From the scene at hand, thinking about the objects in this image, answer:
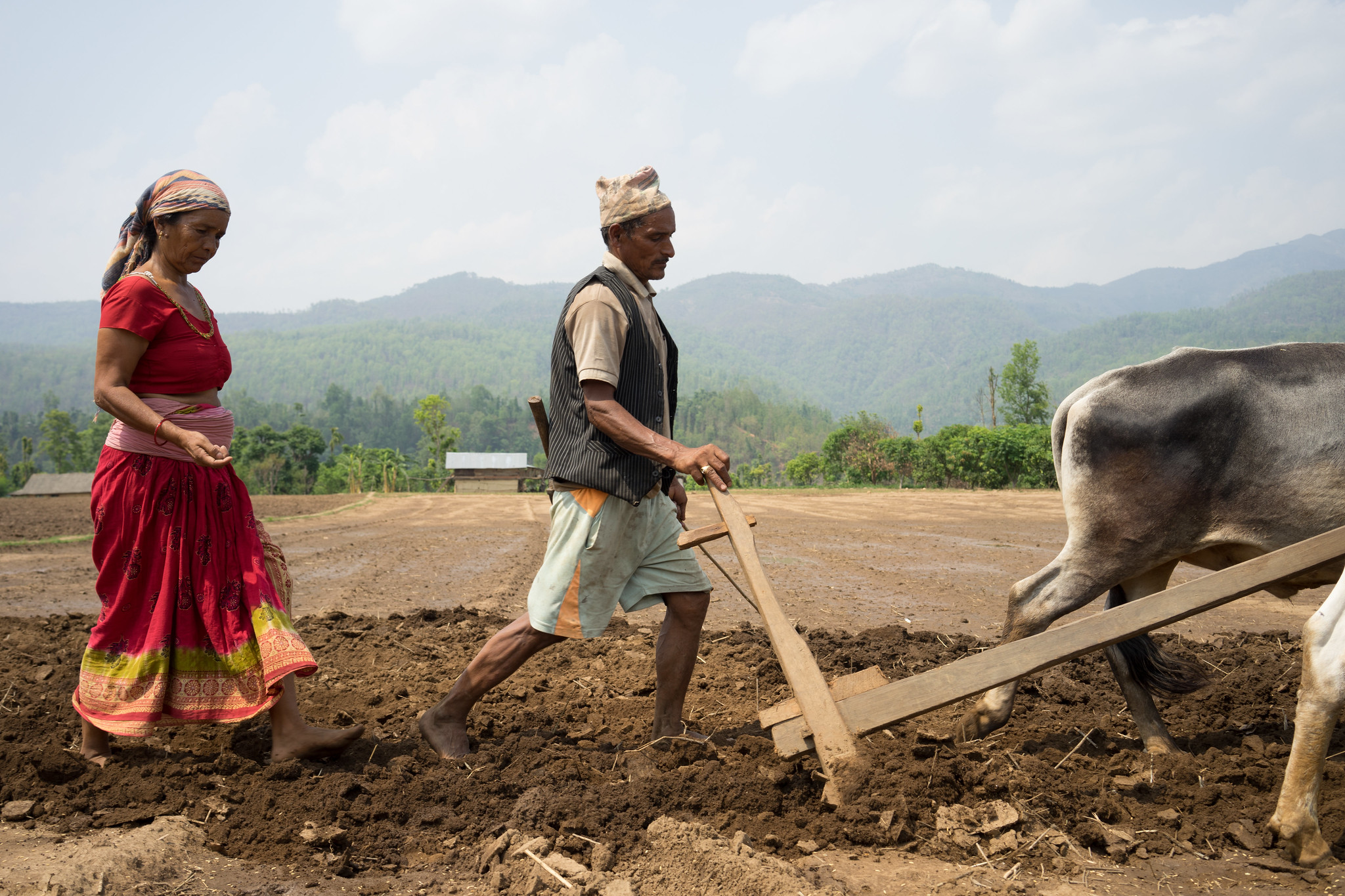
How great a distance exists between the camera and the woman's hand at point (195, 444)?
2961 millimetres

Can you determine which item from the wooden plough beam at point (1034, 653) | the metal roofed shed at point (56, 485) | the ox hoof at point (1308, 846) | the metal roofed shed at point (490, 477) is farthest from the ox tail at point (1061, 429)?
the metal roofed shed at point (56, 485)

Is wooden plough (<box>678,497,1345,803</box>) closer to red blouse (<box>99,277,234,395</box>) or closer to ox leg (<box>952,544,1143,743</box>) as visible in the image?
ox leg (<box>952,544,1143,743</box>)

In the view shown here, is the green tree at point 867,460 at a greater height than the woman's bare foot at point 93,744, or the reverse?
the woman's bare foot at point 93,744

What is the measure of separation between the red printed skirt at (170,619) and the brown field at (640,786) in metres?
0.21

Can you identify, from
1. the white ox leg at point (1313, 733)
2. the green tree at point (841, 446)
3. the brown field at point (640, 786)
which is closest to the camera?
the brown field at point (640, 786)

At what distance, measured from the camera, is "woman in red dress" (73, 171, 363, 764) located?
3.16 metres

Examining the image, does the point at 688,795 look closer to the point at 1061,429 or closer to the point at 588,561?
the point at 588,561

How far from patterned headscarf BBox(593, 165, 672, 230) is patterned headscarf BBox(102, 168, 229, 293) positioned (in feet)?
4.57

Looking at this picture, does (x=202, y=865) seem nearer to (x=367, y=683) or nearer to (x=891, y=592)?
(x=367, y=683)

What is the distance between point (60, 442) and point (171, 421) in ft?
200

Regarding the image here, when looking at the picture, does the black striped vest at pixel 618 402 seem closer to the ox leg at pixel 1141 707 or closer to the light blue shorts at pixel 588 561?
the light blue shorts at pixel 588 561

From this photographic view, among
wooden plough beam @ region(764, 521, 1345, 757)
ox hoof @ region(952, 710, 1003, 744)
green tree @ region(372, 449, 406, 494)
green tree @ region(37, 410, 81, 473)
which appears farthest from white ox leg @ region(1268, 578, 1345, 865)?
green tree @ region(37, 410, 81, 473)

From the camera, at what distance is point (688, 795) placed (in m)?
2.84

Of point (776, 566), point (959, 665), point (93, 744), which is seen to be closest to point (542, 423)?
point (959, 665)
